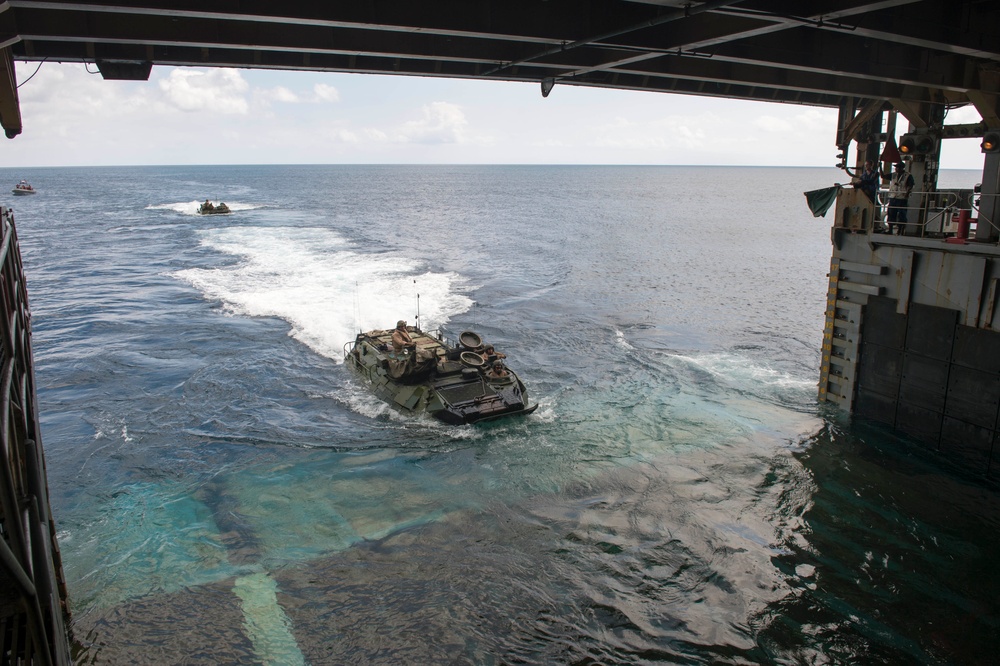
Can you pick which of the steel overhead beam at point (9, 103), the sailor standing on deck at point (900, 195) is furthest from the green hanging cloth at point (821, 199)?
the steel overhead beam at point (9, 103)

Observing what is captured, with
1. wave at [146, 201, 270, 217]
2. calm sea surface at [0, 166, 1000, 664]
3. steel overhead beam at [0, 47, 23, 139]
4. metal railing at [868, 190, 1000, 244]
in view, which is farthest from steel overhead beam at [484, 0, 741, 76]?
wave at [146, 201, 270, 217]

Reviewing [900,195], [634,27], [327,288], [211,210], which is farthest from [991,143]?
[211,210]

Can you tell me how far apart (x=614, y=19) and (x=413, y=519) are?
1216 cm

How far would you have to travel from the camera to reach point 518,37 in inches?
530

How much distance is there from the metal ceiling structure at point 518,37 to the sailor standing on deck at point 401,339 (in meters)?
10.1

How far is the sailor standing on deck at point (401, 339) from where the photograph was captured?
953 inches

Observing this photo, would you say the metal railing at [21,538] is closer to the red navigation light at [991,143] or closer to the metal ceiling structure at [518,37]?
the metal ceiling structure at [518,37]

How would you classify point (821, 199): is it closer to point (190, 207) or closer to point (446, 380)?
point (446, 380)

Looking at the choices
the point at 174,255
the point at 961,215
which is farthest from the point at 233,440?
the point at 174,255

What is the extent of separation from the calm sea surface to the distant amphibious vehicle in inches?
22.5

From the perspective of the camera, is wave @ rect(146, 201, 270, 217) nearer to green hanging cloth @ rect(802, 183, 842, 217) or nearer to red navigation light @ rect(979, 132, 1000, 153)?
green hanging cloth @ rect(802, 183, 842, 217)

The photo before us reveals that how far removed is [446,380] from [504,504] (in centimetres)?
657

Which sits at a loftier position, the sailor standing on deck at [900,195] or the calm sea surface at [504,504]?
the sailor standing on deck at [900,195]

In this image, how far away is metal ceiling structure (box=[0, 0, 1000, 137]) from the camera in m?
11.7
